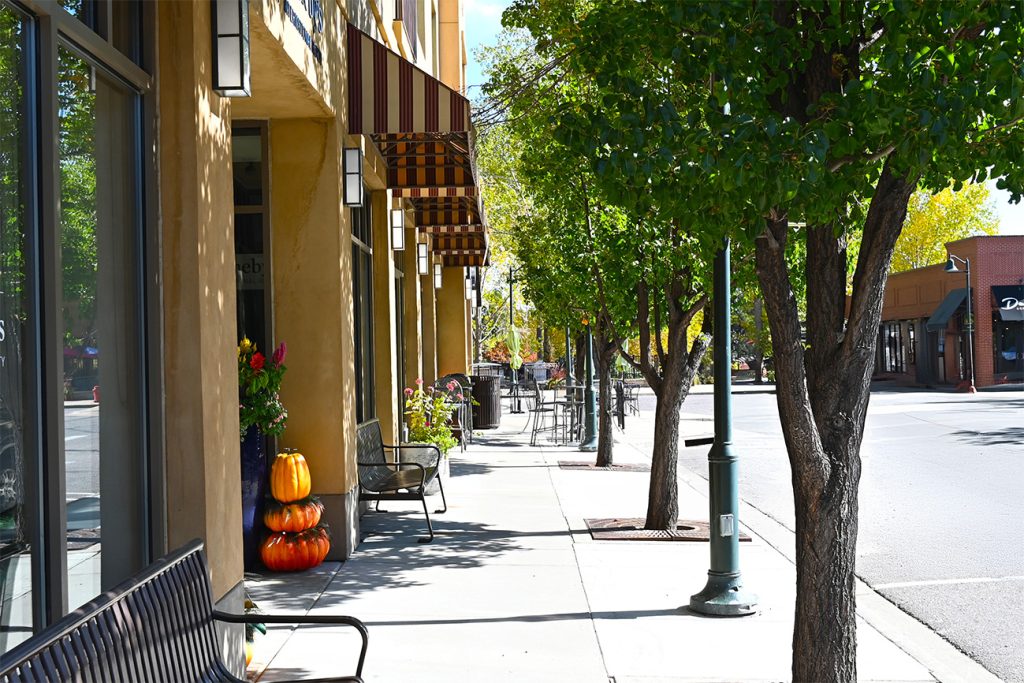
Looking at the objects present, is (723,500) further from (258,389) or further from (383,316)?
(383,316)

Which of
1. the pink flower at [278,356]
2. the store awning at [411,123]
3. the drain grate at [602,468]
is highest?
the store awning at [411,123]

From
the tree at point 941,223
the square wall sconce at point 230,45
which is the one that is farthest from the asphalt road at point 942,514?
the tree at point 941,223

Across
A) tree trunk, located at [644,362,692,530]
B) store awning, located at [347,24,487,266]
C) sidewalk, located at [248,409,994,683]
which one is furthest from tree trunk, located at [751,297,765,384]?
tree trunk, located at [644,362,692,530]

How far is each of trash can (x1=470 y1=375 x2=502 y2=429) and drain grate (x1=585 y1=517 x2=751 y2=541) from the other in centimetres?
1398

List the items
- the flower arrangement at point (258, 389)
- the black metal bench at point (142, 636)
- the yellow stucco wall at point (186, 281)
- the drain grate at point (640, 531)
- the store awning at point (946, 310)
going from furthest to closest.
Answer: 1. the store awning at point (946, 310)
2. the drain grate at point (640, 531)
3. the flower arrangement at point (258, 389)
4. the yellow stucco wall at point (186, 281)
5. the black metal bench at point (142, 636)

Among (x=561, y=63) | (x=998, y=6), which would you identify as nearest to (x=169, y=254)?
(x=998, y=6)

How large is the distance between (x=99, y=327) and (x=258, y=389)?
3053mm

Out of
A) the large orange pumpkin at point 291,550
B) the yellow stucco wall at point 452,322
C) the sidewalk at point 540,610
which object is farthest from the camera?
the yellow stucco wall at point 452,322

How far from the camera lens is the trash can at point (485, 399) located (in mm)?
25078

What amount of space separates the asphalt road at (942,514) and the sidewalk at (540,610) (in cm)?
39

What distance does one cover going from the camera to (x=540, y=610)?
288 inches

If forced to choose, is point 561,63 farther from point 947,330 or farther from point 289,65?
point 947,330

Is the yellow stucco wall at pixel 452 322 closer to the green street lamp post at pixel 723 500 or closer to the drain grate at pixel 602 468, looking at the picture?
the drain grate at pixel 602 468

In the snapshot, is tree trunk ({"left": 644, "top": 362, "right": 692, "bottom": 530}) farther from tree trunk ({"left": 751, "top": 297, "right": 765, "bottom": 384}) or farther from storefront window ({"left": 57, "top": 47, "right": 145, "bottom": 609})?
tree trunk ({"left": 751, "top": 297, "right": 765, "bottom": 384})
